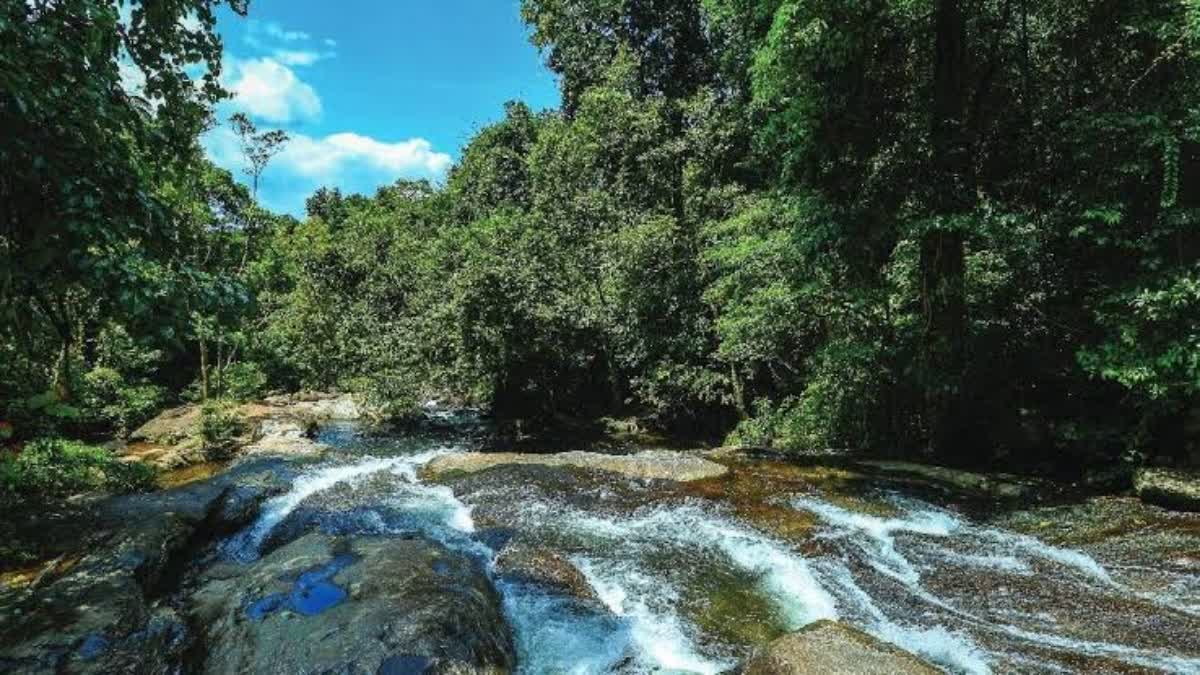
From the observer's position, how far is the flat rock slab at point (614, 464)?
1153 cm

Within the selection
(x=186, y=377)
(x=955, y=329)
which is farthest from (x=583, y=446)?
(x=186, y=377)

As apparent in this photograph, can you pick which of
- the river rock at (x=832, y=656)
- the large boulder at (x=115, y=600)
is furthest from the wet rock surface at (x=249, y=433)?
the river rock at (x=832, y=656)

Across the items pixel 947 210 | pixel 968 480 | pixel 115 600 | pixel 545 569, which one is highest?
pixel 947 210

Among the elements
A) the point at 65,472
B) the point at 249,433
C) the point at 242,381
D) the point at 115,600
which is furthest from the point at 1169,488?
the point at 242,381

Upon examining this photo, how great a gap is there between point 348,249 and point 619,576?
31.6 m

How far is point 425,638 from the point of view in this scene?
211 inches

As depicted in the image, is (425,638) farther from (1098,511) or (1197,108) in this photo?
(1197,108)

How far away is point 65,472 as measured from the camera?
11.6m

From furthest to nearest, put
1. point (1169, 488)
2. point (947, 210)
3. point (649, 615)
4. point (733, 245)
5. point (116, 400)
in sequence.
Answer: point (116, 400) → point (733, 245) → point (947, 210) → point (1169, 488) → point (649, 615)

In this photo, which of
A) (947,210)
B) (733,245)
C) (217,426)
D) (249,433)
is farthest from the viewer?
(249,433)

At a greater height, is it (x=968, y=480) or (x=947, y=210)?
(x=947, y=210)

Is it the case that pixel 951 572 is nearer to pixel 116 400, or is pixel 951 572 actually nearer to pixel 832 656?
pixel 832 656

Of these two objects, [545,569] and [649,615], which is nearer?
[649,615]

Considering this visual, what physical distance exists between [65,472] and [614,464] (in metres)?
8.84
